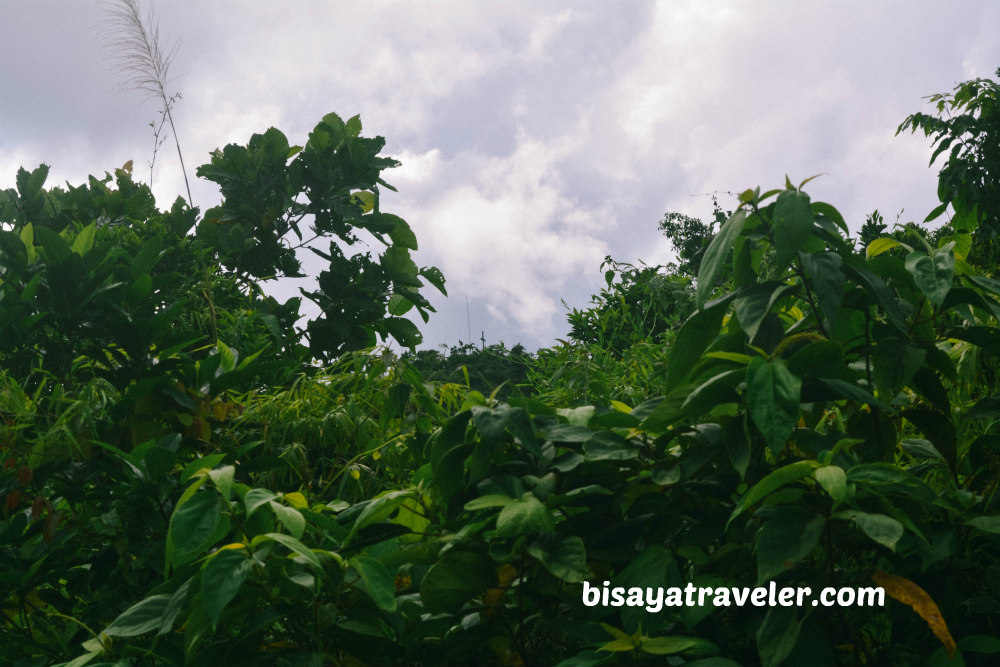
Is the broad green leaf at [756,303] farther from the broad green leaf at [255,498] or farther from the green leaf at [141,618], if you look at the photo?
the green leaf at [141,618]

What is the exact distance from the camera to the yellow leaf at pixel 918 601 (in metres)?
0.90

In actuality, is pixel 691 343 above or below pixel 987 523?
above

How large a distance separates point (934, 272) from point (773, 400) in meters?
0.33

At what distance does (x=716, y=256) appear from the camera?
1.07m

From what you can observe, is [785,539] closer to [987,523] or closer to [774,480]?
[774,480]

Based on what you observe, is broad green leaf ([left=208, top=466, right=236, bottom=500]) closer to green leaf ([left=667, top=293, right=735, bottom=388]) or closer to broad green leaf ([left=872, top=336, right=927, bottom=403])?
green leaf ([left=667, top=293, right=735, bottom=388])

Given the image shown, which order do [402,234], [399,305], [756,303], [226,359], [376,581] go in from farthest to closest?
[402,234] < [399,305] < [226,359] < [756,303] < [376,581]

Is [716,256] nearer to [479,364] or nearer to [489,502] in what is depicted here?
[489,502]

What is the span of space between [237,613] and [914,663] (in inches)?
33.5

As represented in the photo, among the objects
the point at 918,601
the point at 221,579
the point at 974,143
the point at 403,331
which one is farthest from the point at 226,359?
the point at 974,143

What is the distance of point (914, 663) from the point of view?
3.30 ft

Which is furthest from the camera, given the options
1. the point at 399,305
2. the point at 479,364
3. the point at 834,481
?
the point at 479,364

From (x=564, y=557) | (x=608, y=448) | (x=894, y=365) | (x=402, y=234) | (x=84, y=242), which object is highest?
(x=402, y=234)

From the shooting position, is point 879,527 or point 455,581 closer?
point 879,527
